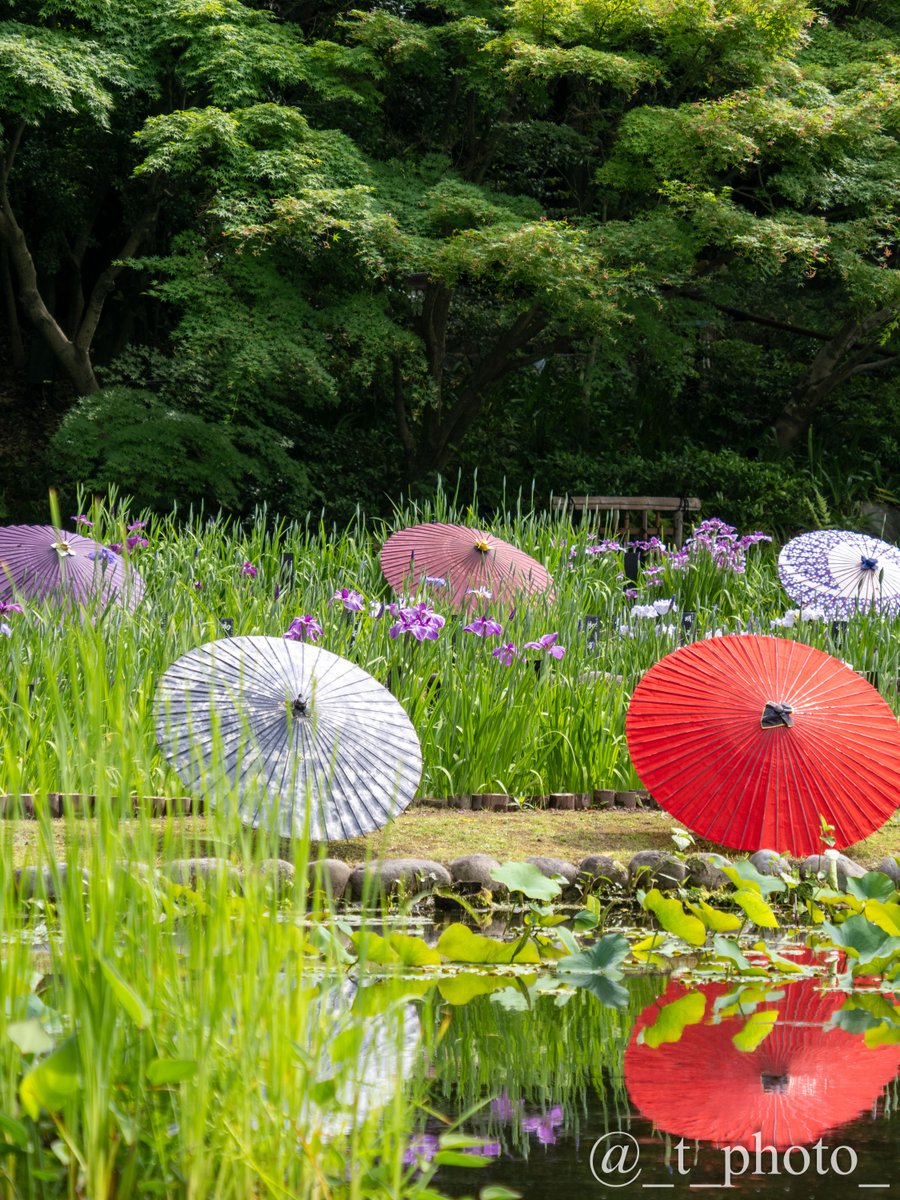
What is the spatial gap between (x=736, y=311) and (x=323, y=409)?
416 cm

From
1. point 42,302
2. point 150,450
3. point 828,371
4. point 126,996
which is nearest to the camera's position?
point 126,996

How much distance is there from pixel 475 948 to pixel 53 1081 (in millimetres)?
1378

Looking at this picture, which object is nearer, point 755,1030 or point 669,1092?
point 669,1092

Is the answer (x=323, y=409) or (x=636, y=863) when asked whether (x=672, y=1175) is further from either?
(x=323, y=409)

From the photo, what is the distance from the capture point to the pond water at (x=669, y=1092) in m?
1.97

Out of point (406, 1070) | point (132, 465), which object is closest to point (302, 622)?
point (406, 1070)

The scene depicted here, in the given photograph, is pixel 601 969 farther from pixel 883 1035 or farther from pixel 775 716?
pixel 775 716

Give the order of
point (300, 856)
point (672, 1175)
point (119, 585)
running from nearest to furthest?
point (300, 856)
point (672, 1175)
point (119, 585)

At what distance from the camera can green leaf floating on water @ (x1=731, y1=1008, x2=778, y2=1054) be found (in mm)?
2629

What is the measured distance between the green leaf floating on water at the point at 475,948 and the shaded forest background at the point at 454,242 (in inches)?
260

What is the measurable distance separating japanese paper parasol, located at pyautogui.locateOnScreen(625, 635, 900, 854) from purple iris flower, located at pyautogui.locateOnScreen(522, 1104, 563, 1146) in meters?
1.83

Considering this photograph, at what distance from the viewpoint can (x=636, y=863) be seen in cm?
387

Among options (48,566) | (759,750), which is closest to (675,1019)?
(759,750)

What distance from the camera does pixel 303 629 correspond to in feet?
15.1
